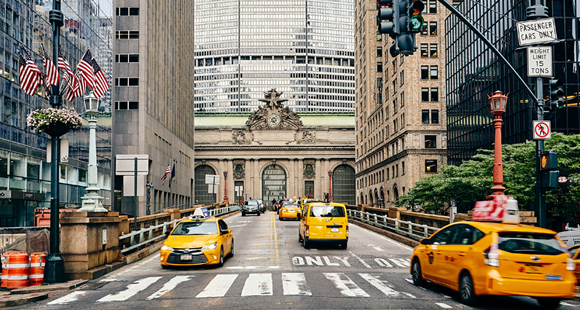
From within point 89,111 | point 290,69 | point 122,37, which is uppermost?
point 290,69

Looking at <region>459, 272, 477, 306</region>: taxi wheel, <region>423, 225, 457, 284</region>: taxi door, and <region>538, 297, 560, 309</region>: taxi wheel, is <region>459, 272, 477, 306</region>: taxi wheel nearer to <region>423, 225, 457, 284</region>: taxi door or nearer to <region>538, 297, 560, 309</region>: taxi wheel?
<region>423, 225, 457, 284</region>: taxi door

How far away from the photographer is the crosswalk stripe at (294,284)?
12.7 metres

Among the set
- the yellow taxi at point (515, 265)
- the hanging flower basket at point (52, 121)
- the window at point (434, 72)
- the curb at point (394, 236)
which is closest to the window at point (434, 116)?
the window at point (434, 72)

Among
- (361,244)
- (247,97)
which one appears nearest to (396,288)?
(361,244)

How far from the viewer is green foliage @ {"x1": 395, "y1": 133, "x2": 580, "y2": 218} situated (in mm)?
33969

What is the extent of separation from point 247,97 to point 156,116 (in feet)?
452

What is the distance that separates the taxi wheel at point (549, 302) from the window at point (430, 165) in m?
53.7

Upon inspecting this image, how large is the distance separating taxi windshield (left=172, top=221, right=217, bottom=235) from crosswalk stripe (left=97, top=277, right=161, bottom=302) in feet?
10.7

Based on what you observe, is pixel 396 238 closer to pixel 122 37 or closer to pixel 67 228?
pixel 67 228

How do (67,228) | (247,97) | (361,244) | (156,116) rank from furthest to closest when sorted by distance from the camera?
(247,97)
(156,116)
(361,244)
(67,228)

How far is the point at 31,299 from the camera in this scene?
12.5 m

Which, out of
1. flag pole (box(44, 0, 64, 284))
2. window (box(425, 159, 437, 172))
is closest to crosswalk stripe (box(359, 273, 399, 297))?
flag pole (box(44, 0, 64, 284))

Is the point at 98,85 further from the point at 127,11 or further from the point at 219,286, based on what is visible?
the point at 127,11

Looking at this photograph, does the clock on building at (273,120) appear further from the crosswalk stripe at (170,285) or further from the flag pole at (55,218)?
the crosswalk stripe at (170,285)
